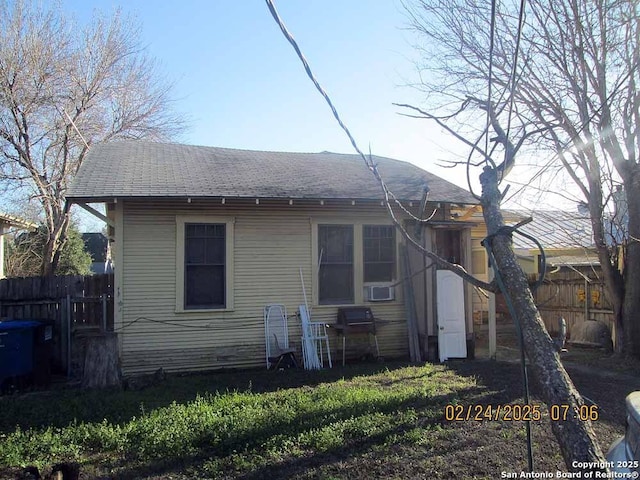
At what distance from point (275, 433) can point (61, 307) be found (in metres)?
5.99

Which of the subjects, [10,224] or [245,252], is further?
[10,224]

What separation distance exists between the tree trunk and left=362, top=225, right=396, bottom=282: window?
6.72m

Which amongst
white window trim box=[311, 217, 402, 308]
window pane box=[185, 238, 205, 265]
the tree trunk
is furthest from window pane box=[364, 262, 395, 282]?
the tree trunk

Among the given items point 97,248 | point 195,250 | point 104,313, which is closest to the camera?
point 104,313

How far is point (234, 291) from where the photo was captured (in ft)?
30.0

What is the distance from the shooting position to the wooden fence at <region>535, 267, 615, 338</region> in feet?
37.7

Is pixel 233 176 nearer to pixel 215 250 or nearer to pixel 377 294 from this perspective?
pixel 215 250

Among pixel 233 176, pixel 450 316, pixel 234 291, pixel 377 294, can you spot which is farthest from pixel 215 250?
pixel 450 316

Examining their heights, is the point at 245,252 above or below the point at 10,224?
below

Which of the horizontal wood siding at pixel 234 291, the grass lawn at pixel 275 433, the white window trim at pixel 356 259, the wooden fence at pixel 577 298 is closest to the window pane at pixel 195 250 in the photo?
the horizontal wood siding at pixel 234 291

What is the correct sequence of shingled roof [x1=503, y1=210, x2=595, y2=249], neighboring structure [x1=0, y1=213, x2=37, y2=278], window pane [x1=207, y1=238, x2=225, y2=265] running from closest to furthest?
1. window pane [x1=207, y1=238, x2=225, y2=265]
2. shingled roof [x1=503, y1=210, x2=595, y2=249]
3. neighboring structure [x1=0, y1=213, x2=37, y2=278]

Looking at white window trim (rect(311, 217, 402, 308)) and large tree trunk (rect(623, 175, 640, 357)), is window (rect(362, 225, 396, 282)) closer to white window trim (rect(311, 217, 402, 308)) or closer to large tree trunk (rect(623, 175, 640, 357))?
white window trim (rect(311, 217, 402, 308))

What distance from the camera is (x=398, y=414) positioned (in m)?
5.64

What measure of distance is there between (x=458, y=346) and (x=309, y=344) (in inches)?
116
